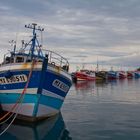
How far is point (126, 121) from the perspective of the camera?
59.0ft

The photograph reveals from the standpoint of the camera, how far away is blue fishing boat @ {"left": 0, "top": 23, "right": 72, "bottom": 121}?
17.7 metres

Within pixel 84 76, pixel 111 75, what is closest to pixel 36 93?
pixel 84 76

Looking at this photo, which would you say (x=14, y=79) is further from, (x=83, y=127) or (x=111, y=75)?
(x=111, y=75)

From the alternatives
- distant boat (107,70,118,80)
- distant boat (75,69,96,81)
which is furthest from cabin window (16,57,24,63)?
distant boat (107,70,118,80)

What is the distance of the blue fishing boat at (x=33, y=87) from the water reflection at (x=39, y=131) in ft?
2.24

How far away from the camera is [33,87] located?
17.7 meters

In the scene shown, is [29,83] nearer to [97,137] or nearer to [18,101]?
[18,101]

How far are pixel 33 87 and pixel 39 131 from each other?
2680 mm

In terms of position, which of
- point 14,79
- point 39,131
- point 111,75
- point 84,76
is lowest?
point 39,131

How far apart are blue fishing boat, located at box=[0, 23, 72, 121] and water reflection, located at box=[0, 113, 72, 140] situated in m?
0.68

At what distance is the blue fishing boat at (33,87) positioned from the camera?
17672 mm

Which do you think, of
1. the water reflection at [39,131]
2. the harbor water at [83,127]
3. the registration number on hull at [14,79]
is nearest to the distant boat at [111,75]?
the harbor water at [83,127]

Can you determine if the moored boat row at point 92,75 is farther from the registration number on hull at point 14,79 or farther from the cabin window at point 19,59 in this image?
the registration number on hull at point 14,79

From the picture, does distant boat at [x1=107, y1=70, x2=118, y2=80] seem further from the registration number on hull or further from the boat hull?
the registration number on hull
